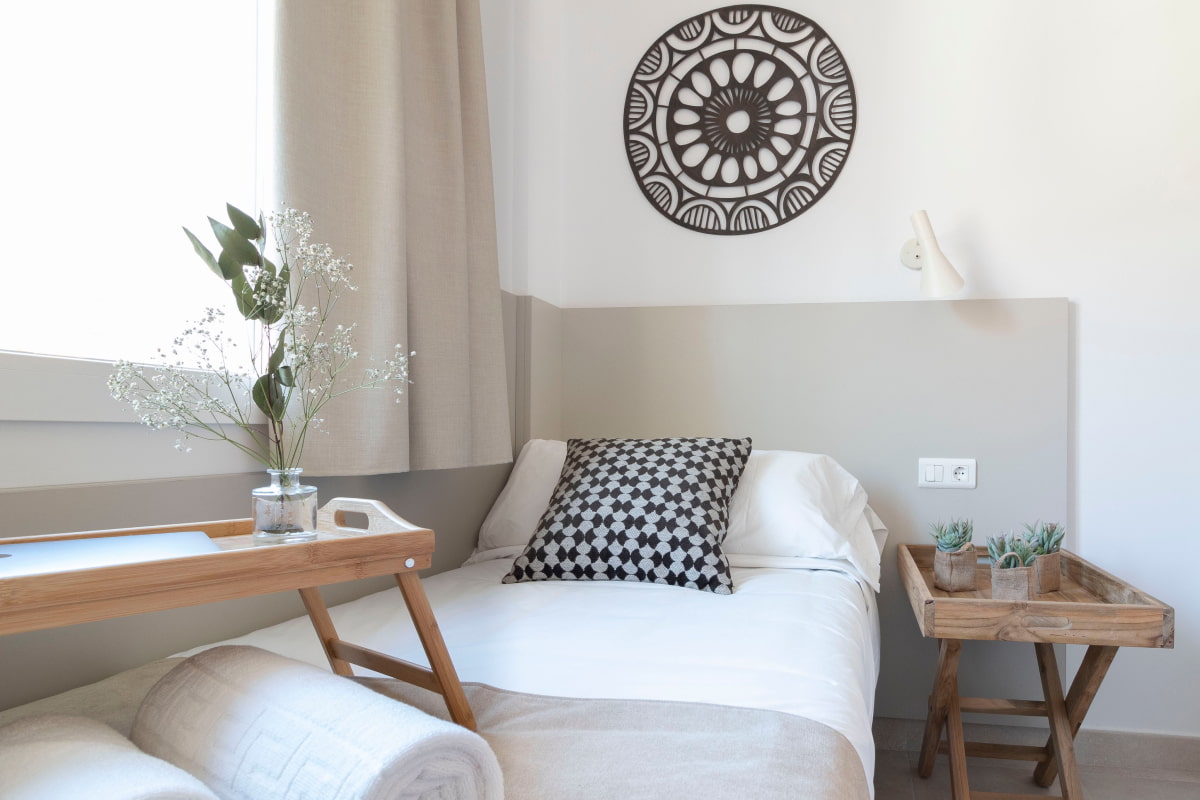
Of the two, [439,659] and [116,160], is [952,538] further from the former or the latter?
[116,160]

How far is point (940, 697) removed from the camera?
188 cm

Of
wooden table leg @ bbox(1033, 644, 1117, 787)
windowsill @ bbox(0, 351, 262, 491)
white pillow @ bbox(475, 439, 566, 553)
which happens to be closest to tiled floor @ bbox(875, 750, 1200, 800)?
wooden table leg @ bbox(1033, 644, 1117, 787)

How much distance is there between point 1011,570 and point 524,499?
1122 mm

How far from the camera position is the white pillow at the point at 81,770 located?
1.88 ft

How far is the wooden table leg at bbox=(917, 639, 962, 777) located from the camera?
5.98 ft

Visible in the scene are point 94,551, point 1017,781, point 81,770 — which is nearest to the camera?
point 81,770

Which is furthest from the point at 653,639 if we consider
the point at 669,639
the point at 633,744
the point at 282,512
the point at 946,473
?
the point at 946,473

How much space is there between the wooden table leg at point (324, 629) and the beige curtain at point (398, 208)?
39 centimetres

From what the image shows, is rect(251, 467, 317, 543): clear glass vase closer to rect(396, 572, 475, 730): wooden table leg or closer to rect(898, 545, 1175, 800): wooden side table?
rect(396, 572, 475, 730): wooden table leg

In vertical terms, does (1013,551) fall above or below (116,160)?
below

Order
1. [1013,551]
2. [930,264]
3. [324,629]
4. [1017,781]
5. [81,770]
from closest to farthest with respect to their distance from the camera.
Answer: [81,770]
[324,629]
[1013,551]
[1017,781]
[930,264]

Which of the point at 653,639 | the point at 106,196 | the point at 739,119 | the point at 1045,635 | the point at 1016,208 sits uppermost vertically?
the point at 739,119

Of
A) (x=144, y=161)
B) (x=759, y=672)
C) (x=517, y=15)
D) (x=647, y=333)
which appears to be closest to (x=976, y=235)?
(x=647, y=333)

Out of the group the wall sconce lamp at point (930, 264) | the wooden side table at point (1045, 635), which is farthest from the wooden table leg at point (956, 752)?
the wall sconce lamp at point (930, 264)
